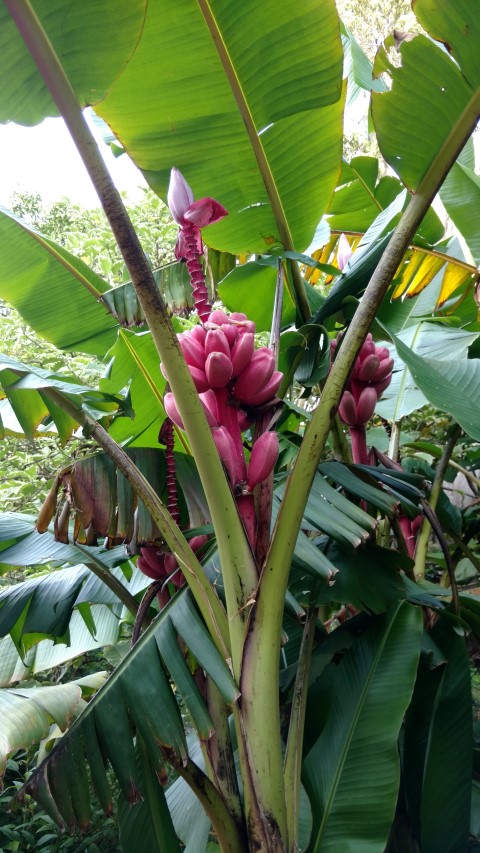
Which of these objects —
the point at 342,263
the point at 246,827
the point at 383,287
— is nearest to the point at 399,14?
the point at 342,263

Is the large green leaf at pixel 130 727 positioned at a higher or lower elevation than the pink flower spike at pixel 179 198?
lower

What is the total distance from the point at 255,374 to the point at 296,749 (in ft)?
1.66

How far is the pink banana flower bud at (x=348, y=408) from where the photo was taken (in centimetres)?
110

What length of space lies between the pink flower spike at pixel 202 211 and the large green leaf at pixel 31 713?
0.71 metres

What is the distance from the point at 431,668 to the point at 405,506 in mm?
300

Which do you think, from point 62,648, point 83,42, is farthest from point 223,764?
point 83,42

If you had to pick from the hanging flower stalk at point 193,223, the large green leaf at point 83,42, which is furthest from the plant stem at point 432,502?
the large green leaf at point 83,42

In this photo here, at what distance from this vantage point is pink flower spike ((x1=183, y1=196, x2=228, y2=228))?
79 cm

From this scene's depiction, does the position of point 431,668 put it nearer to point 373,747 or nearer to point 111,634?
point 373,747

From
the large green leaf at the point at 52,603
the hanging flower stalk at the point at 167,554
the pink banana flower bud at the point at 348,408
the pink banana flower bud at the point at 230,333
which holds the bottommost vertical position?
the large green leaf at the point at 52,603

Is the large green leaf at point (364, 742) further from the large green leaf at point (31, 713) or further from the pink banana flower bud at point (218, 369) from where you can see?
the pink banana flower bud at point (218, 369)

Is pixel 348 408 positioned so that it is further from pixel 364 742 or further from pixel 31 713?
pixel 31 713

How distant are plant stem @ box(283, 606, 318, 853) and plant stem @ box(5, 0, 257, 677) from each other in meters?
0.17

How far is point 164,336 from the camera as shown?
2.34 ft
